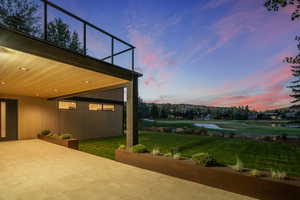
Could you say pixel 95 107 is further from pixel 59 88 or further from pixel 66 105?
pixel 59 88

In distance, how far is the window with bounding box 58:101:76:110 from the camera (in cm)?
1117

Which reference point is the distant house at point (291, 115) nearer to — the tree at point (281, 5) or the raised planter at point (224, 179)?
the tree at point (281, 5)

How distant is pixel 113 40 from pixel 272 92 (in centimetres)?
1683

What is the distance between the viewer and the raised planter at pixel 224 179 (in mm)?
2758

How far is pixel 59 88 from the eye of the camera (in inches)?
294

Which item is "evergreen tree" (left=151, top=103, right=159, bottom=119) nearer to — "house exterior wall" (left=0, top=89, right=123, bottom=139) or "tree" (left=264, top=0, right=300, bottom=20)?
"house exterior wall" (left=0, top=89, right=123, bottom=139)

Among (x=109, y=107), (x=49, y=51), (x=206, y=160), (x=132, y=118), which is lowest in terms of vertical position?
(x=206, y=160)

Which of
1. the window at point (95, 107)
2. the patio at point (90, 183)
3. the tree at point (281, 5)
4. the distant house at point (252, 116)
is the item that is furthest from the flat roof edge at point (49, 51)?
the distant house at point (252, 116)

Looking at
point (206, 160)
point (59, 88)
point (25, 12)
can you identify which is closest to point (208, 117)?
point (59, 88)

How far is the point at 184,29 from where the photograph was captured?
10008 mm

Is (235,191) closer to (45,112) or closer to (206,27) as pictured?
(206,27)

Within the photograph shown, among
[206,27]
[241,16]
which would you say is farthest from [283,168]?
[206,27]

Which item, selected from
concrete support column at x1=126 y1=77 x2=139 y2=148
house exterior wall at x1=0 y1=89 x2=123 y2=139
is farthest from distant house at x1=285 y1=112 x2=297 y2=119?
concrete support column at x1=126 y1=77 x2=139 y2=148

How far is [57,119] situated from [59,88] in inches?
177
